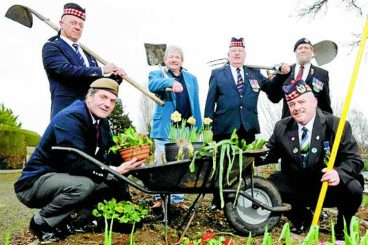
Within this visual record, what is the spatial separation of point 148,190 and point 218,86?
168 cm

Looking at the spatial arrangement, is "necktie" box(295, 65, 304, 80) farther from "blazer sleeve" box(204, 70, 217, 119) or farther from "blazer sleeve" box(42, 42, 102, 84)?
"blazer sleeve" box(42, 42, 102, 84)

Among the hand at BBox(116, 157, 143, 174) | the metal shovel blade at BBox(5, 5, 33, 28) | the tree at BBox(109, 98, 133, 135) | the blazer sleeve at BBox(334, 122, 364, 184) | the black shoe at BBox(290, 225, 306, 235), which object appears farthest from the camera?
the tree at BBox(109, 98, 133, 135)

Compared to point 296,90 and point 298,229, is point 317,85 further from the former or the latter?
point 298,229

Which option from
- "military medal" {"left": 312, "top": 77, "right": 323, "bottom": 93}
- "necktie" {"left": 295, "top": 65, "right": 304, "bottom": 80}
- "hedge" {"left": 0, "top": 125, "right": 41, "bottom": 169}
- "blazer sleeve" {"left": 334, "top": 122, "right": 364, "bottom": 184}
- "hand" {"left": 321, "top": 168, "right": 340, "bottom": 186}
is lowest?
"hedge" {"left": 0, "top": 125, "right": 41, "bottom": 169}

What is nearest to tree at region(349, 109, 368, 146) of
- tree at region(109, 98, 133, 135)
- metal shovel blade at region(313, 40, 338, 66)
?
tree at region(109, 98, 133, 135)

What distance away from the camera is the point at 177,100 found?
170 inches

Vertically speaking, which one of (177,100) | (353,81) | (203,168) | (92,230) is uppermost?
(353,81)

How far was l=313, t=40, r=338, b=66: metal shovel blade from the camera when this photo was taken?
5.19 m

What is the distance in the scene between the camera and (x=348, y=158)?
3.54 metres

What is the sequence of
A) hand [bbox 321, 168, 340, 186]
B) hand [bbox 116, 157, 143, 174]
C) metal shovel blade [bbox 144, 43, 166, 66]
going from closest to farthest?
hand [bbox 321, 168, 340, 186] < hand [bbox 116, 157, 143, 174] < metal shovel blade [bbox 144, 43, 166, 66]

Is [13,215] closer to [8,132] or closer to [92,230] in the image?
[92,230]

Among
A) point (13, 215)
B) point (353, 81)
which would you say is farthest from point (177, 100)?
point (13, 215)

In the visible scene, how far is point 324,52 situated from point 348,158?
2.07 meters

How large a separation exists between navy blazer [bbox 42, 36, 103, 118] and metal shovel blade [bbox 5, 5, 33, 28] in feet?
3.41
